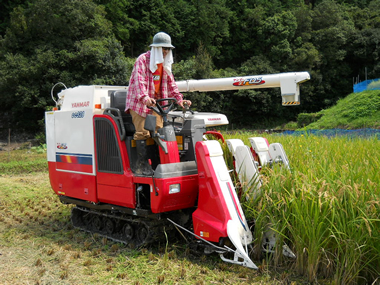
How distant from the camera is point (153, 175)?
466 cm

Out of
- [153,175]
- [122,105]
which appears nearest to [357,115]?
[122,105]

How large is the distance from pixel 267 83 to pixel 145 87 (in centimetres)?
250

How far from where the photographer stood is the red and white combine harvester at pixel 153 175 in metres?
4.42

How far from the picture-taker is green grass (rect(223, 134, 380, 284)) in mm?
3512

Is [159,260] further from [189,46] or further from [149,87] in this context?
[189,46]

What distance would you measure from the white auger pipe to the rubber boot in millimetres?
2496

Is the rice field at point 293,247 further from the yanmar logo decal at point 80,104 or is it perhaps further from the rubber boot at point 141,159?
the yanmar logo decal at point 80,104

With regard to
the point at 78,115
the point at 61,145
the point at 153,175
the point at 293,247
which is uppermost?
the point at 78,115

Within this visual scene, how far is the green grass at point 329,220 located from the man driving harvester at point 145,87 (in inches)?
66.4

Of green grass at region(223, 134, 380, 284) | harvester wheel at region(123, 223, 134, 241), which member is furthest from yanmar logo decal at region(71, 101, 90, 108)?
green grass at region(223, 134, 380, 284)

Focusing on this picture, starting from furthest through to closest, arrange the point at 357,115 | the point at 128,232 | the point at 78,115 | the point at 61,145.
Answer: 1. the point at 357,115
2. the point at 61,145
3. the point at 78,115
4. the point at 128,232

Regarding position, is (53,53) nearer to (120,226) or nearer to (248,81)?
(248,81)

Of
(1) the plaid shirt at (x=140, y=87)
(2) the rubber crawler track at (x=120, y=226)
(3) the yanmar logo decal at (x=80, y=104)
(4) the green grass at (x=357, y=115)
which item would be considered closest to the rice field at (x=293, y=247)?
(2) the rubber crawler track at (x=120, y=226)

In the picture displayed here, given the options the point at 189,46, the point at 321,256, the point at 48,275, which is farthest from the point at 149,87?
the point at 189,46
